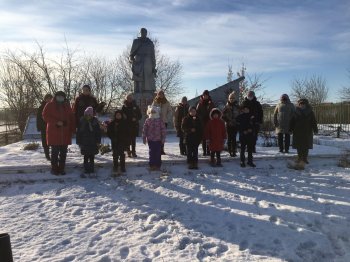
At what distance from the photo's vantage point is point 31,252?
16.5ft

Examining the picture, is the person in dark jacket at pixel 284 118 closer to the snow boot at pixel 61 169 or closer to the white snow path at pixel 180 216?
the white snow path at pixel 180 216

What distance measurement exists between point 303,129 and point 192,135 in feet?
9.23

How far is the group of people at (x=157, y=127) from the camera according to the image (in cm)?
827

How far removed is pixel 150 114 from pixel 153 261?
14.2 feet

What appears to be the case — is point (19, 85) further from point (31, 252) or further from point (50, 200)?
point (31, 252)

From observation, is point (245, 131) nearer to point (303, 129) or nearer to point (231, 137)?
point (231, 137)

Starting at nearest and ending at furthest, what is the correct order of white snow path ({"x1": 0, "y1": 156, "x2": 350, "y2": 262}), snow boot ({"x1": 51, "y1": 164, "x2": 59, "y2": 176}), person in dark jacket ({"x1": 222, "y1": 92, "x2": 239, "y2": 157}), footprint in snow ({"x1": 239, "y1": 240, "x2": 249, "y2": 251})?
1. white snow path ({"x1": 0, "y1": 156, "x2": 350, "y2": 262})
2. footprint in snow ({"x1": 239, "y1": 240, "x2": 249, "y2": 251})
3. snow boot ({"x1": 51, "y1": 164, "x2": 59, "y2": 176})
4. person in dark jacket ({"x1": 222, "y1": 92, "x2": 239, "y2": 157})

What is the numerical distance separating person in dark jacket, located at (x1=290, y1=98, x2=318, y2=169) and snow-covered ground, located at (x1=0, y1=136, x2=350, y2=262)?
1.61ft

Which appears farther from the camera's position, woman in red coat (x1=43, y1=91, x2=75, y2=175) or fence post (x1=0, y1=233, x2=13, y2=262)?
woman in red coat (x1=43, y1=91, x2=75, y2=175)

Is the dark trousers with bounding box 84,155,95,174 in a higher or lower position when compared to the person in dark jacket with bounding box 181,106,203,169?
lower

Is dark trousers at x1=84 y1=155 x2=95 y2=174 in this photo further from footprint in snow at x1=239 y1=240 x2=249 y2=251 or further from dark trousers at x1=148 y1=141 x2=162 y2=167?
footprint in snow at x1=239 y1=240 x2=249 y2=251

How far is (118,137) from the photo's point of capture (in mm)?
8461

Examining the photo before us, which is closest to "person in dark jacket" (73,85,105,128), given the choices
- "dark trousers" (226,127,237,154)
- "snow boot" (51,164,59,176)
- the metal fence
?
"snow boot" (51,164,59,176)

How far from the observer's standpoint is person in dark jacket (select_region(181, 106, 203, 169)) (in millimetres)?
8789
